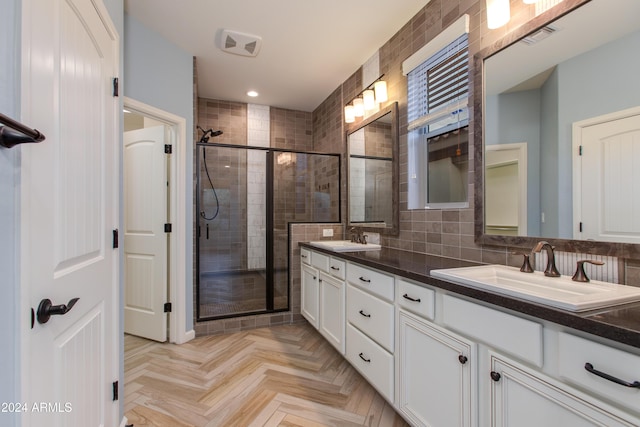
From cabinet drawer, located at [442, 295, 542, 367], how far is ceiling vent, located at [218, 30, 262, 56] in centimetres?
262

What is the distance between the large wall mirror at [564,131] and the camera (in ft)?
3.75

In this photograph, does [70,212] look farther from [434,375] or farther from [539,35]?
[539,35]

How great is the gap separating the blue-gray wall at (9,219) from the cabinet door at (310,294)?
214 centimetres

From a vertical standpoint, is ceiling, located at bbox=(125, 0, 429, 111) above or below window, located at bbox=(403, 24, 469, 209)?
above

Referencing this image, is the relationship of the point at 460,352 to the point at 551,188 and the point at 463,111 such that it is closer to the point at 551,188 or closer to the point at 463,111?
the point at 551,188

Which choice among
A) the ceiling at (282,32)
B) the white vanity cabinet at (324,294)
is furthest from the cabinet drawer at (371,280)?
the ceiling at (282,32)

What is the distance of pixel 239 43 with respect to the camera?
270cm

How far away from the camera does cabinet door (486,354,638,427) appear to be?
2.61 ft

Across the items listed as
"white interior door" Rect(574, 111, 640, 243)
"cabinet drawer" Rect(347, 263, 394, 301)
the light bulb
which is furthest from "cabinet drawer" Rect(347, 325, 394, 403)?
the light bulb

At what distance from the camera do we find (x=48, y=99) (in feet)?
3.00

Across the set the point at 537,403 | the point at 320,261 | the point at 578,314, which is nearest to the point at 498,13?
the point at 578,314

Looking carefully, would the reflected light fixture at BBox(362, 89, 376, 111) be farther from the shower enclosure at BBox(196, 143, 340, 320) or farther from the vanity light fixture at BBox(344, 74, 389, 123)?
the shower enclosure at BBox(196, 143, 340, 320)

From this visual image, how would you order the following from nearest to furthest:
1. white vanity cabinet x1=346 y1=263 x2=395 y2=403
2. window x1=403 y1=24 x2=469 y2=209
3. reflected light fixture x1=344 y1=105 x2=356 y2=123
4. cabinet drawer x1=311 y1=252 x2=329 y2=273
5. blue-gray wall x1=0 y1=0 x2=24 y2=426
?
1. blue-gray wall x1=0 y1=0 x2=24 y2=426
2. white vanity cabinet x1=346 y1=263 x2=395 y2=403
3. window x1=403 y1=24 x2=469 y2=209
4. cabinet drawer x1=311 y1=252 x2=329 y2=273
5. reflected light fixture x1=344 y1=105 x2=356 y2=123

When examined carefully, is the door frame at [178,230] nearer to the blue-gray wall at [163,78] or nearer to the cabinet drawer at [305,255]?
the blue-gray wall at [163,78]
